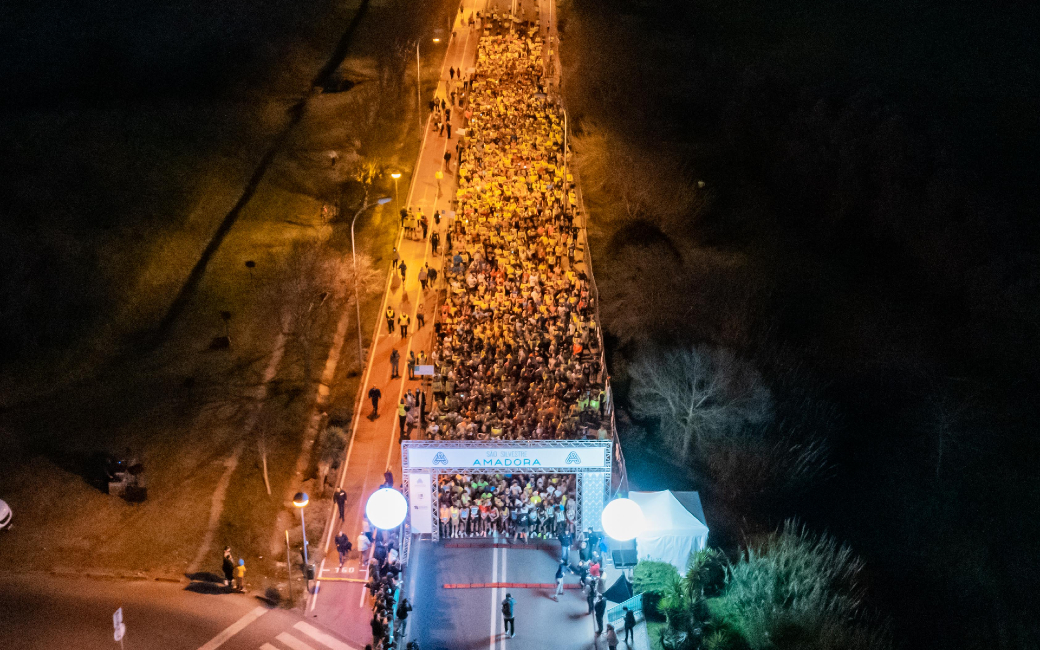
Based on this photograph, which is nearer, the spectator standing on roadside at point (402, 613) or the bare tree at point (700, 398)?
the spectator standing on roadside at point (402, 613)

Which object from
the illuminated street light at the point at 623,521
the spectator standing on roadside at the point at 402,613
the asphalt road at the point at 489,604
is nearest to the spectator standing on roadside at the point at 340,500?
the asphalt road at the point at 489,604

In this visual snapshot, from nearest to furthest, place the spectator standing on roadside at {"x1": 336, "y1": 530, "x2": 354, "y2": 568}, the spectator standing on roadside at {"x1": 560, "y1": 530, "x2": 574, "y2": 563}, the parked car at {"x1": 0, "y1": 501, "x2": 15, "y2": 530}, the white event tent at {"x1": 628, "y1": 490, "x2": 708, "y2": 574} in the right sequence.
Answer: the spectator standing on roadside at {"x1": 560, "y1": 530, "x2": 574, "y2": 563}, the white event tent at {"x1": 628, "y1": 490, "x2": 708, "y2": 574}, the spectator standing on roadside at {"x1": 336, "y1": 530, "x2": 354, "y2": 568}, the parked car at {"x1": 0, "y1": 501, "x2": 15, "y2": 530}

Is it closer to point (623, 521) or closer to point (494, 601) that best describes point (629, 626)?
point (623, 521)

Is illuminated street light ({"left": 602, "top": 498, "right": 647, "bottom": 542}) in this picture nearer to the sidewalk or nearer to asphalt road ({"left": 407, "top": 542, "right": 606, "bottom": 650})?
asphalt road ({"left": 407, "top": 542, "right": 606, "bottom": 650})

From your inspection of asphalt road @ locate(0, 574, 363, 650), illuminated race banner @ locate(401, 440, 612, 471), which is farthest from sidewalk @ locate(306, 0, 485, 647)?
illuminated race banner @ locate(401, 440, 612, 471)

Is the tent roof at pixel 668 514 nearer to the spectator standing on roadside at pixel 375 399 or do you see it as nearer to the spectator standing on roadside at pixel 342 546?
the spectator standing on roadside at pixel 342 546

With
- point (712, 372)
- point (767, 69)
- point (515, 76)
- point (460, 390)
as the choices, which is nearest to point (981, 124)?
point (767, 69)

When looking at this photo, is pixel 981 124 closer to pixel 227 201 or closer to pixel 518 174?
pixel 518 174

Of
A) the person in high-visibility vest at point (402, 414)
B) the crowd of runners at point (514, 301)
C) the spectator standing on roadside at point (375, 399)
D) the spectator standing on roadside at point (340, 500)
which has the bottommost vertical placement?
the spectator standing on roadside at point (340, 500)
